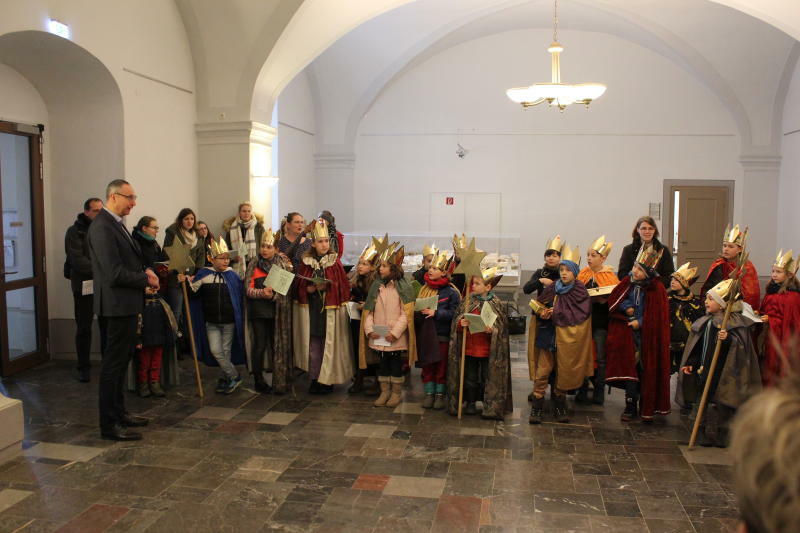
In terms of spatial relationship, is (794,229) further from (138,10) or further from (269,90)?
(138,10)

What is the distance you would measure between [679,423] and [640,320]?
97cm

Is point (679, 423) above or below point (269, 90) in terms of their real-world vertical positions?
below

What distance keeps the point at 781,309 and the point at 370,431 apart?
3467mm

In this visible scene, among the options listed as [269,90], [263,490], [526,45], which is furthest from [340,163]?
[263,490]

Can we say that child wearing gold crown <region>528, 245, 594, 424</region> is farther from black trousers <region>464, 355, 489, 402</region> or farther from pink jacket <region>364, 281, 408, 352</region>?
pink jacket <region>364, 281, 408, 352</region>

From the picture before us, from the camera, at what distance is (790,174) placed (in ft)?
45.4

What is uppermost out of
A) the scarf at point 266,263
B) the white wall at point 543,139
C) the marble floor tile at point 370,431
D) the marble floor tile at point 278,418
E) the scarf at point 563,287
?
the white wall at point 543,139

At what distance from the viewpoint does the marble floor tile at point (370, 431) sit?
5.91m

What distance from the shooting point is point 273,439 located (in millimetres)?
5809

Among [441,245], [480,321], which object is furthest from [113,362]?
[441,245]

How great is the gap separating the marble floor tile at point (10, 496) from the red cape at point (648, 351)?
15.0ft

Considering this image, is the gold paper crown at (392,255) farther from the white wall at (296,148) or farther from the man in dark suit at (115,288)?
the white wall at (296,148)

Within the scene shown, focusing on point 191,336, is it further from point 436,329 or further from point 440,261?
point 440,261

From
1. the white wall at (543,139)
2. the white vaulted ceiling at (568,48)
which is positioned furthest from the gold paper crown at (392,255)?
the white wall at (543,139)
